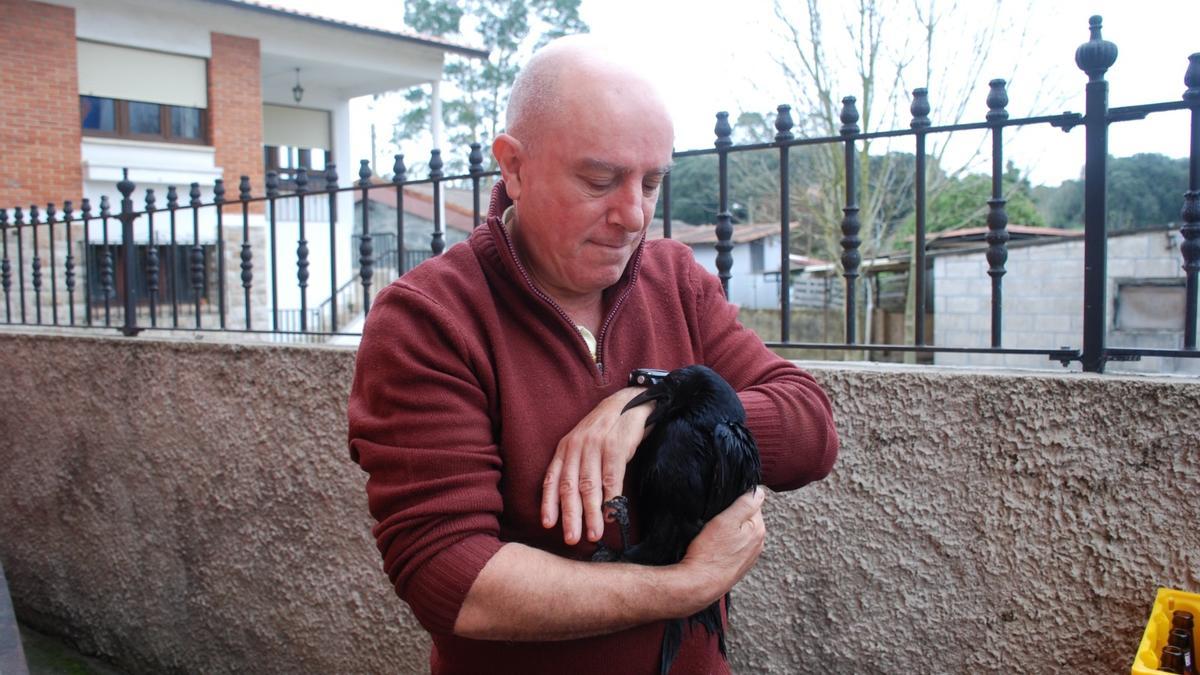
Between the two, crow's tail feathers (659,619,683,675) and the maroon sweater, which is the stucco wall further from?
crow's tail feathers (659,619,683,675)

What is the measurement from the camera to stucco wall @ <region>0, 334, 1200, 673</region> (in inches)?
83.1

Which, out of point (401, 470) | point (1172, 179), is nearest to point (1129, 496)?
point (401, 470)

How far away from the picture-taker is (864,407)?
2.42 metres

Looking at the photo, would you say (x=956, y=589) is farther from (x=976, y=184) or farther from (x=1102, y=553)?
(x=976, y=184)

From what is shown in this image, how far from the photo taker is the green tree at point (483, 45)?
38.5 meters

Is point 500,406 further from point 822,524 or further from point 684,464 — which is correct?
point 822,524

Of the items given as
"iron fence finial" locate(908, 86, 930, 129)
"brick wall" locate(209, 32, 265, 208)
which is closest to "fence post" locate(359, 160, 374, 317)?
"iron fence finial" locate(908, 86, 930, 129)

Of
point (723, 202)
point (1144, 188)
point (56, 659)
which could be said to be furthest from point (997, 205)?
point (1144, 188)

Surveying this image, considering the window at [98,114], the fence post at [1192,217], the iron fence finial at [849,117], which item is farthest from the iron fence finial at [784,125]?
the window at [98,114]

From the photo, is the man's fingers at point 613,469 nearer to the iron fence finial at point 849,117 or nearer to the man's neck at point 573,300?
the man's neck at point 573,300

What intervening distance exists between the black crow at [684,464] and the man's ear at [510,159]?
0.41 meters

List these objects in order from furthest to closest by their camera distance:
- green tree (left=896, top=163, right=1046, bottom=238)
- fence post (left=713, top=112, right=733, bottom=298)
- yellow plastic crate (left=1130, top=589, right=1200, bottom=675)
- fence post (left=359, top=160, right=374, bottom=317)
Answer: green tree (left=896, top=163, right=1046, bottom=238)
fence post (left=359, top=160, right=374, bottom=317)
fence post (left=713, top=112, right=733, bottom=298)
yellow plastic crate (left=1130, top=589, right=1200, bottom=675)

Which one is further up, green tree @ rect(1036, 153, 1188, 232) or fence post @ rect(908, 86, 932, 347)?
green tree @ rect(1036, 153, 1188, 232)

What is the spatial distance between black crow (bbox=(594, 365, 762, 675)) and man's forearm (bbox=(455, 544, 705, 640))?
0.23 ft
